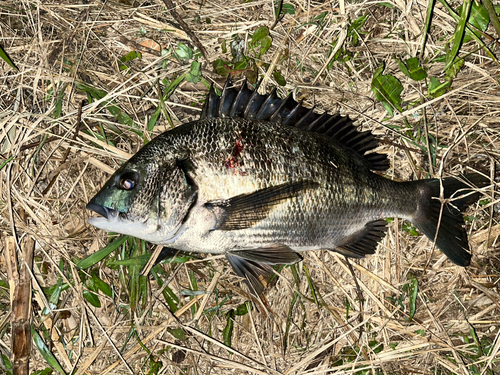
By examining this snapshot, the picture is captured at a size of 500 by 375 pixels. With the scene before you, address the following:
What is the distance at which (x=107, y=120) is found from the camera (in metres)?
3.13

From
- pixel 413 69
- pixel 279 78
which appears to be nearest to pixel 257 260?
pixel 279 78

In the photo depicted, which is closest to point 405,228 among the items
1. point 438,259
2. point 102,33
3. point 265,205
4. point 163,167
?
point 438,259

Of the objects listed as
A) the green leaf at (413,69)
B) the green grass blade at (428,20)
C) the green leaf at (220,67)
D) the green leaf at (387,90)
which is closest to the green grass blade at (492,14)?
the green grass blade at (428,20)

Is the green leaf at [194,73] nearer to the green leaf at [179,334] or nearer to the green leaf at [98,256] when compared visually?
the green leaf at [98,256]

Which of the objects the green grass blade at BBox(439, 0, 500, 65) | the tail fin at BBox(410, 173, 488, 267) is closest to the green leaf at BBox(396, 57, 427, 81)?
the green grass blade at BBox(439, 0, 500, 65)

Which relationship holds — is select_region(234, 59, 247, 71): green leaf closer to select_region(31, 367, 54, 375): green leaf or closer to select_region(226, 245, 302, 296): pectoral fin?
select_region(226, 245, 302, 296): pectoral fin

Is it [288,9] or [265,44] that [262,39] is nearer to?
[265,44]

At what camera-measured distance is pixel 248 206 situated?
247 centimetres

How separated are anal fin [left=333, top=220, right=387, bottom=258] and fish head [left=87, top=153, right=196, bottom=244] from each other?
126 centimetres

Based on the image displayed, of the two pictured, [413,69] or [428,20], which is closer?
[428,20]

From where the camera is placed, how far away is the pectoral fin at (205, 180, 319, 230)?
246cm

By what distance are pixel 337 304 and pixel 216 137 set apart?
1.79 meters

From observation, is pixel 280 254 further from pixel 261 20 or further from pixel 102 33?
pixel 102 33

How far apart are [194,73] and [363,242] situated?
1.90 meters
